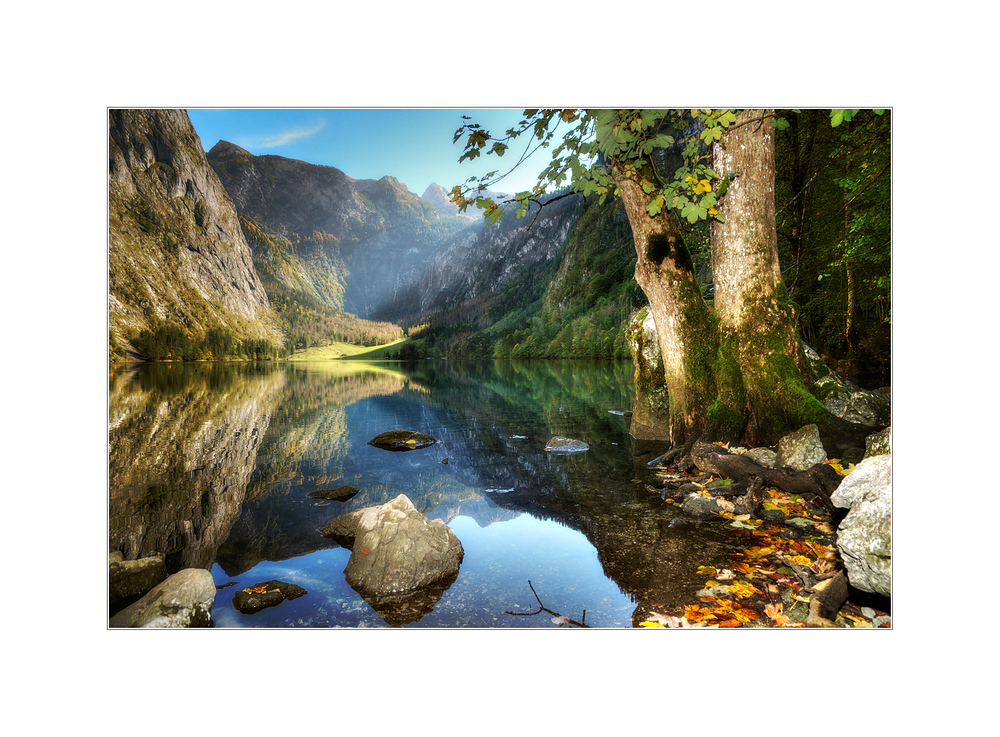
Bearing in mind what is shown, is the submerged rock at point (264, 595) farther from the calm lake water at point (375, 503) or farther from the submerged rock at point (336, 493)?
the submerged rock at point (336, 493)

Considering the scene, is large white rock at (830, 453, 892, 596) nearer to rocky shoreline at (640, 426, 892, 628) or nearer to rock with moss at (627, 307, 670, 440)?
rocky shoreline at (640, 426, 892, 628)

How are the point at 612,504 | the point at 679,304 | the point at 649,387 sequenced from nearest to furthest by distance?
the point at 612,504
the point at 679,304
the point at 649,387

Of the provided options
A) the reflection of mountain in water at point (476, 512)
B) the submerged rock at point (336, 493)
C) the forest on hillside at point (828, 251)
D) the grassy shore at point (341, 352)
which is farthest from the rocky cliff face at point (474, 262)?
the reflection of mountain in water at point (476, 512)

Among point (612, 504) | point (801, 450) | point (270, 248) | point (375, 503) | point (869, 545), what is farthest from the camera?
point (270, 248)

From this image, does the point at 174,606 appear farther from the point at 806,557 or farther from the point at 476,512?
the point at 806,557

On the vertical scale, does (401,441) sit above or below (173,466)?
below

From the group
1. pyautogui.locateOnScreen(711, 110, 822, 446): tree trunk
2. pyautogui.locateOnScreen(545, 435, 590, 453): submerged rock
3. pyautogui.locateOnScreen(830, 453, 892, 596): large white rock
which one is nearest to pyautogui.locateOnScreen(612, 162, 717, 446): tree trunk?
pyautogui.locateOnScreen(711, 110, 822, 446): tree trunk

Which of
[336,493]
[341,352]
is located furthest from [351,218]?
[336,493]
